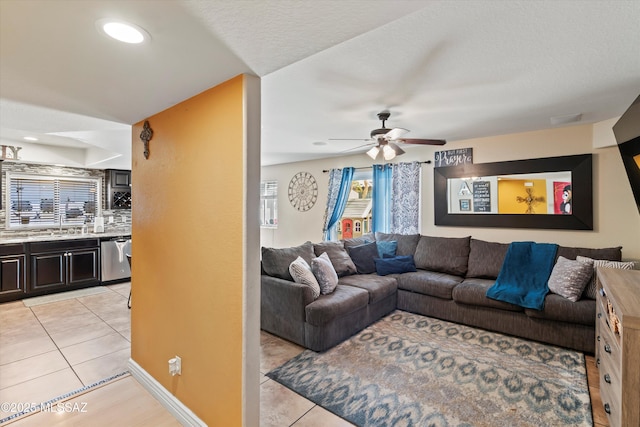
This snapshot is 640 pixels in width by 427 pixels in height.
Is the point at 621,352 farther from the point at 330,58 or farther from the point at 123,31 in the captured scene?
the point at 123,31

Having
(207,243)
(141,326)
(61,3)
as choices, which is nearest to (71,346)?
(141,326)

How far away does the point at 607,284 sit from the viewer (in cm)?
198

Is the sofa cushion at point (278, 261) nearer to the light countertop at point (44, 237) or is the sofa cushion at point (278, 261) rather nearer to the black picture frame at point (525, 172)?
the black picture frame at point (525, 172)

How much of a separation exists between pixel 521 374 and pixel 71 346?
4225 millimetres

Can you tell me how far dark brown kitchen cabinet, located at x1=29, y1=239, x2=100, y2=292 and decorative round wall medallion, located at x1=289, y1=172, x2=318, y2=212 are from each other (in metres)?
3.64

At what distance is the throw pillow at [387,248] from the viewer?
14.4 feet

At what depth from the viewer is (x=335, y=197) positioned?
18.2 feet

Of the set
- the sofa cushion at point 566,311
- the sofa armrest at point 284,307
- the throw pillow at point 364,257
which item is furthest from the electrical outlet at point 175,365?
the sofa cushion at point 566,311

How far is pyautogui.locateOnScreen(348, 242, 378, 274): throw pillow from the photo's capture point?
13.8ft

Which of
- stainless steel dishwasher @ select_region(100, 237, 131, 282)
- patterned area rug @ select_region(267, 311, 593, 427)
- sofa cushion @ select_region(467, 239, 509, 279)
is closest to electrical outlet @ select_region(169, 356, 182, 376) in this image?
patterned area rug @ select_region(267, 311, 593, 427)

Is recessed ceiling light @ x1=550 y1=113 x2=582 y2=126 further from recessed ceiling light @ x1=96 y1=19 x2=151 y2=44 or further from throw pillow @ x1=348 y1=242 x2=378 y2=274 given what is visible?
recessed ceiling light @ x1=96 y1=19 x2=151 y2=44

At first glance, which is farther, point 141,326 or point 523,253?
point 523,253

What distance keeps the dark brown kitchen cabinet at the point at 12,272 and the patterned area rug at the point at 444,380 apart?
4514mm

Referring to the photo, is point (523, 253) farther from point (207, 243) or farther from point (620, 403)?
point (207, 243)
